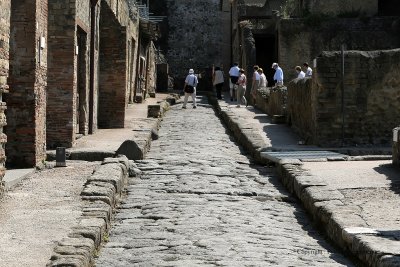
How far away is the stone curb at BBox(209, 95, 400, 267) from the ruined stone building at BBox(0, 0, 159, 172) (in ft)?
12.0

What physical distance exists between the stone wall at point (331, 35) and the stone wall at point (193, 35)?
2149 cm

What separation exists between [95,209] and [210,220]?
1.30m

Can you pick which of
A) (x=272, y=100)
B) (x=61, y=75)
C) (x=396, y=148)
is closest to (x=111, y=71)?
(x=272, y=100)

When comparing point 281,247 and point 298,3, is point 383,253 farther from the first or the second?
point 298,3

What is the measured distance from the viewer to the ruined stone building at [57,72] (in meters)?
12.5

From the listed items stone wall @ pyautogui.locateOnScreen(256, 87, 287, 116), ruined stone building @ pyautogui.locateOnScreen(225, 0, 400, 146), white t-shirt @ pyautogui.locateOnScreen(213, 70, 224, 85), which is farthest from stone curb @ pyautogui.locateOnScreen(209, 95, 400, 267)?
white t-shirt @ pyautogui.locateOnScreen(213, 70, 224, 85)

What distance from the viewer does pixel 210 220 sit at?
920 cm

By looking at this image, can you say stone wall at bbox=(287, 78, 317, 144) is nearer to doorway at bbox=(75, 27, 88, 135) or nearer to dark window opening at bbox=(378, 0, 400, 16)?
doorway at bbox=(75, 27, 88, 135)

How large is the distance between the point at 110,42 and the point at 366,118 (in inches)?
299

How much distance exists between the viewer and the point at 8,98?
493 inches

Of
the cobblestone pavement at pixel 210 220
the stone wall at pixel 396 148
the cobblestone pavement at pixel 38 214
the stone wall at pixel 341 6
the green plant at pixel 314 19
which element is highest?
the stone wall at pixel 341 6

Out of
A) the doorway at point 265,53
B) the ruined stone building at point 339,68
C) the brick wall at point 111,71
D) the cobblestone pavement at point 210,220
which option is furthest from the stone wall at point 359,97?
the doorway at point 265,53

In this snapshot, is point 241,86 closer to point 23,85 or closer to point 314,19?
point 314,19

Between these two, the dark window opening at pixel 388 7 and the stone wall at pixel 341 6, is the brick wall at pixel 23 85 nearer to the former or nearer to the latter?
the stone wall at pixel 341 6
